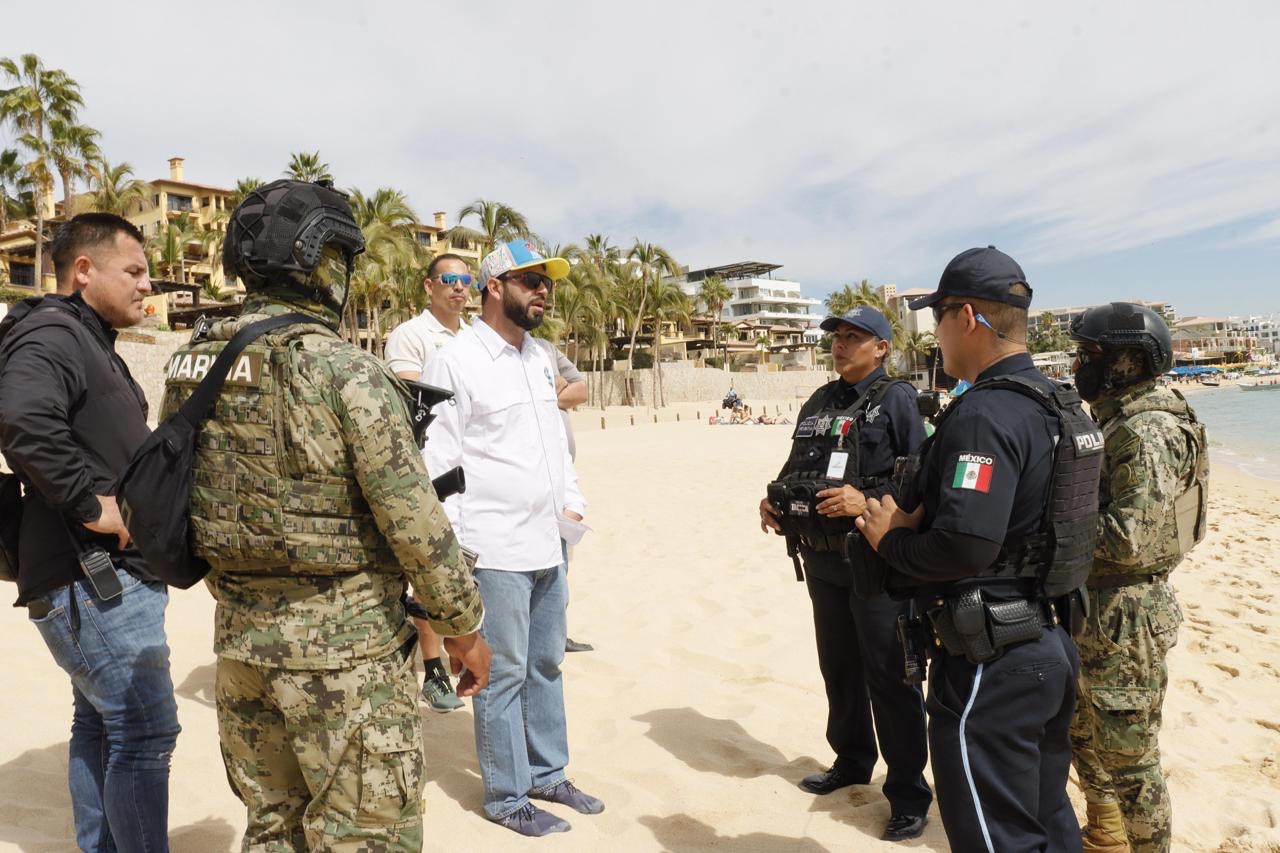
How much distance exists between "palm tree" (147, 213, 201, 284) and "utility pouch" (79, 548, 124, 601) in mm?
42691

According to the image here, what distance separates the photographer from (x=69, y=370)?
249 centimetres

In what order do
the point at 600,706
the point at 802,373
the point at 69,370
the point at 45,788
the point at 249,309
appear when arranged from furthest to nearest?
the point at 802,373
the point at 600,706
the point at 45,788
the point at 69,370
the point at 249,309

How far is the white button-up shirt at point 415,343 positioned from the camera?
4.45m

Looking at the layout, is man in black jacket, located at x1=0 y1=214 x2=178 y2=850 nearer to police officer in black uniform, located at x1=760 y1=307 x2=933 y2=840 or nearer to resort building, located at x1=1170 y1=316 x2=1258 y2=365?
police officer in black uniform, located at x1=760 y1=307 x2=933 y2=840

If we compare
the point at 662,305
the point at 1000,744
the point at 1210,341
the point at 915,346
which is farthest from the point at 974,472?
the point at 1210,341

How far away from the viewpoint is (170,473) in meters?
1.87

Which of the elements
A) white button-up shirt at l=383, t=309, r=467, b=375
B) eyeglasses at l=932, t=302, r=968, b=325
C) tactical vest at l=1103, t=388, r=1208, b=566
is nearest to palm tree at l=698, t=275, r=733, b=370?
white button-up shirt at l=383, t=309, r=467, b=375

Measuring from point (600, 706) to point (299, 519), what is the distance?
2974 mm

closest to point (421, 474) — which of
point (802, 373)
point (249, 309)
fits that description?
point (249, 309)

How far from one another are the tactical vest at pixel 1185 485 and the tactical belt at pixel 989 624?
0.88 meters

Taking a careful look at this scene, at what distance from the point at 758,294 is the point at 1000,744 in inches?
3968

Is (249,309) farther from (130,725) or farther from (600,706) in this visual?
(600,706)

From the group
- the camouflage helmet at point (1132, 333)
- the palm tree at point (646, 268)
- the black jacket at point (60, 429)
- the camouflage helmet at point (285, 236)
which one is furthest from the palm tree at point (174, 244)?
the camouflage helmet at point (1132, 333)

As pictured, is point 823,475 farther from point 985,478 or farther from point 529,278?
point 529,278
